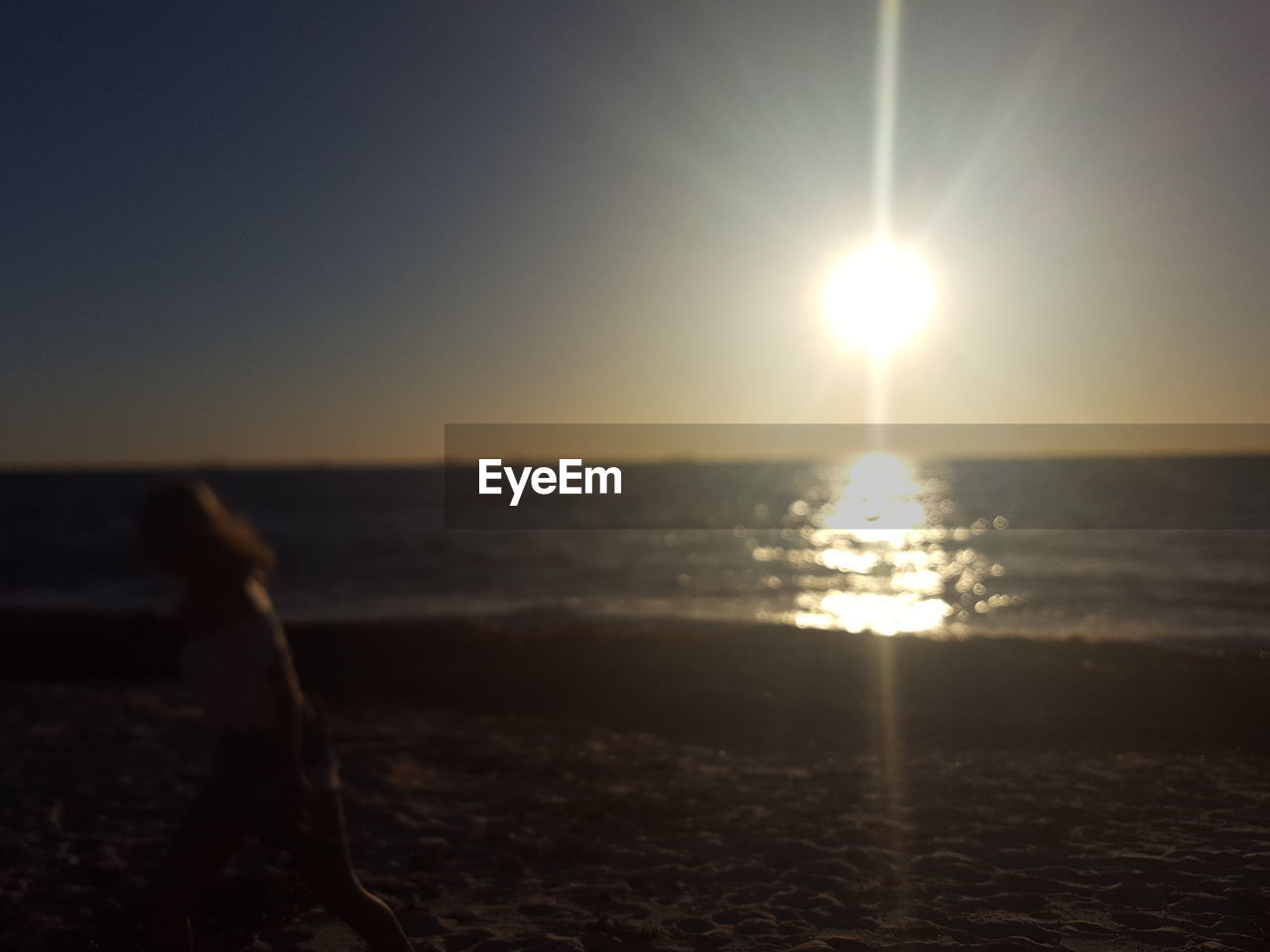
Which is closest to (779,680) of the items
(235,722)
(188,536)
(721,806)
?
(721,806)

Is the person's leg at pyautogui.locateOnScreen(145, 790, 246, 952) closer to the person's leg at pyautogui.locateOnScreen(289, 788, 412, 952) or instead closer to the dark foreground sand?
the person's leg at pyautogui.locateOnScreen(289, 788, 412, 952)

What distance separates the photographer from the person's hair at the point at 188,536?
3.60 meters

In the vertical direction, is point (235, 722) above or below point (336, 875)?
above

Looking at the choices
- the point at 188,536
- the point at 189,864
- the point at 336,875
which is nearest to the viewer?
the point at 188,536

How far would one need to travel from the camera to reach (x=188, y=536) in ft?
11.8

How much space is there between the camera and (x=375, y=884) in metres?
6.78

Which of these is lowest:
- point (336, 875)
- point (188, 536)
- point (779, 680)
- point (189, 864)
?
point (779, 680)

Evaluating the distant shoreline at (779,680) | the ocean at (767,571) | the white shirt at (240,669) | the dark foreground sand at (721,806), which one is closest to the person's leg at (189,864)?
the white shirt at (240,669)

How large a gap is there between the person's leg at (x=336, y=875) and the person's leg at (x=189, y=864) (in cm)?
26

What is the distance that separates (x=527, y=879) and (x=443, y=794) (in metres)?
2.23

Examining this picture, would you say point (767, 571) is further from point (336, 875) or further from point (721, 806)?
point (336, 875)

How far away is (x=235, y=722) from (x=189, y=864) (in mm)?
637

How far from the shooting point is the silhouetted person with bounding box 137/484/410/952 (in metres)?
3.63

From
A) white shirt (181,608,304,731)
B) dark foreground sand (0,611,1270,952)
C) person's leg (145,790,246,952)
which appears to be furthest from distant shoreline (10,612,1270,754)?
white shirt (181,608,304,731)
